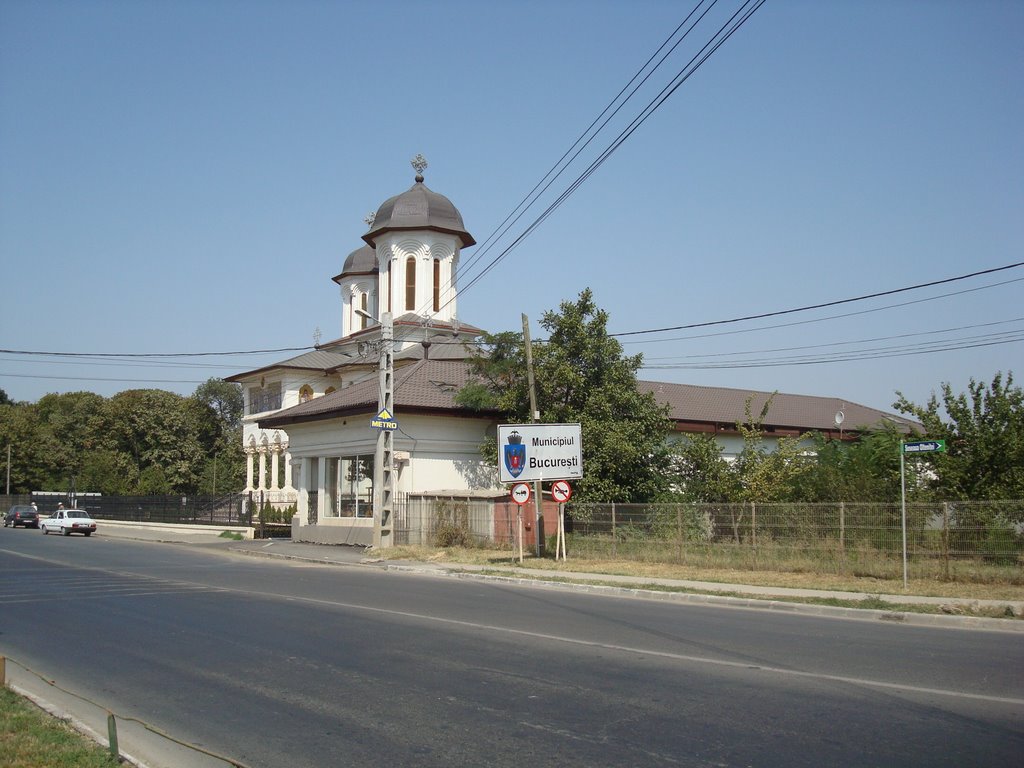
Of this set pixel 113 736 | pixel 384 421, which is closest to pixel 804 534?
pixel 384 421

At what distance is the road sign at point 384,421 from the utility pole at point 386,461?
0.16m

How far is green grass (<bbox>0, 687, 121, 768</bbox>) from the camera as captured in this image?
6.33m

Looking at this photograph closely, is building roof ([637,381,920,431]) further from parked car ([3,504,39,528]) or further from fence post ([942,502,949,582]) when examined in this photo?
parked car ([3,504,39,528])

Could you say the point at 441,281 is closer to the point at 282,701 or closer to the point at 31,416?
the point at 282,701

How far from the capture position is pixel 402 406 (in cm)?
3456

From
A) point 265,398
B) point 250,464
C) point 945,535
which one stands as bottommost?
point 945,535

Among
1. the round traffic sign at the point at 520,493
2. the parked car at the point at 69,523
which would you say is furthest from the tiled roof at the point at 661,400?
the parked car at the point at 69,523

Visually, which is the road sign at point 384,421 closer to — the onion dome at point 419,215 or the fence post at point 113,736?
the fence post at point 113,736

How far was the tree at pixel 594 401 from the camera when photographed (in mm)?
31906

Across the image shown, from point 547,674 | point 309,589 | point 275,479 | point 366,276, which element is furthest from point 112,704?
point 366,276

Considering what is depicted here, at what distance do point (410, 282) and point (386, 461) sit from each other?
25.9 metres

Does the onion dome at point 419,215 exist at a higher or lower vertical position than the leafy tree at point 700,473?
higher

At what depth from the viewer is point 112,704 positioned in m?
8.53

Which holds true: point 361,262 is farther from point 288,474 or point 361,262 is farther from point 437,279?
point 288,474
